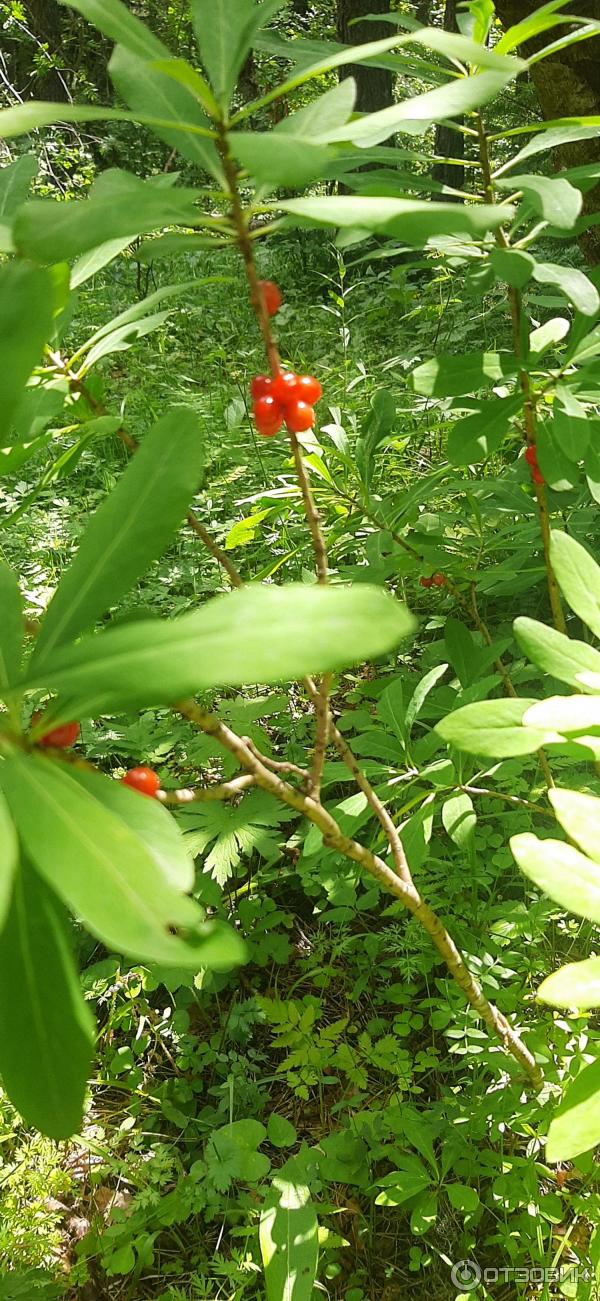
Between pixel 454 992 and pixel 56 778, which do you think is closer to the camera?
pixel 56 778

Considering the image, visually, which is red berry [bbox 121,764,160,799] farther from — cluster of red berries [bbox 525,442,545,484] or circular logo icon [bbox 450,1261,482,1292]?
circular logo icon [bbox 450,1261,482,1292]

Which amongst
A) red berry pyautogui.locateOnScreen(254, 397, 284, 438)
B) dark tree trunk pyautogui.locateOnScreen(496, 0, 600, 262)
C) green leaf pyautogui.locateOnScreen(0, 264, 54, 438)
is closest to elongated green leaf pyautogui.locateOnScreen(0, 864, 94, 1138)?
green leaf pyautogui.locateOnScreen(0, 264, 54, 438)

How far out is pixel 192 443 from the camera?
2.51 feet

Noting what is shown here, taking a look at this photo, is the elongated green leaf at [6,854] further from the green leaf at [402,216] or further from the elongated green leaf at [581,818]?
the elongated green leaf at [581,818]

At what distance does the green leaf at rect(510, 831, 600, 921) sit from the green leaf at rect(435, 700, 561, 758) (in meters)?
0.11

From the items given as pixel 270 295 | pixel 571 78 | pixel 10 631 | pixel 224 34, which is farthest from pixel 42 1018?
pixel 571 78

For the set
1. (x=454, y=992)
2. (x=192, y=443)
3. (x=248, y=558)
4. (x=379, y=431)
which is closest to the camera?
(x=192, y=443)

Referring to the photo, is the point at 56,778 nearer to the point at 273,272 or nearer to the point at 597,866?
the point at 597,866

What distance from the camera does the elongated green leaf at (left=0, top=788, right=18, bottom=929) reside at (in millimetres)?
470

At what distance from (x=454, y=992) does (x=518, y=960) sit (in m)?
0.17

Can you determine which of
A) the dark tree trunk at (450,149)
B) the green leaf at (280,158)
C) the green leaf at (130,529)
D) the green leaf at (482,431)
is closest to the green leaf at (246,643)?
the green leaf at (130,529)

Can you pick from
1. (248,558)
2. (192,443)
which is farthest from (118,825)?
(248,558)

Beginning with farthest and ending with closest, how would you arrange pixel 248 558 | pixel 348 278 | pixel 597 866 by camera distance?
pixel 348 278
pixel 248 558
pixel 597 866

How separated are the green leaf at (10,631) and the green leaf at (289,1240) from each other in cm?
128
